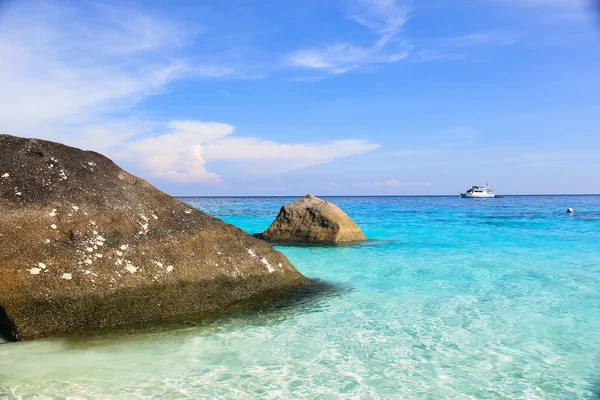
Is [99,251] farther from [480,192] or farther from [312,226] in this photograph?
[480,192]

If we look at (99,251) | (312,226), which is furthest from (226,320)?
(312,226)

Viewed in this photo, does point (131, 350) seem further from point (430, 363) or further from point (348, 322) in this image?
point (430, 363)

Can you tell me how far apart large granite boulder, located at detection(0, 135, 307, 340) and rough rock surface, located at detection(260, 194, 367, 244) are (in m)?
10.2

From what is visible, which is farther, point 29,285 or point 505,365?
point 29,285

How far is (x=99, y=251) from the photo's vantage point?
6797mm

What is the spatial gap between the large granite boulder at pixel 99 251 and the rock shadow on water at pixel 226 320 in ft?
0.75

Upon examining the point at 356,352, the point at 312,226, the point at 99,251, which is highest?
the point at 99,251

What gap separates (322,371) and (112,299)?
339cm

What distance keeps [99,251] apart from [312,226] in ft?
42.3

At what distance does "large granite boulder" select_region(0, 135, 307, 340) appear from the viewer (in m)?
6.10

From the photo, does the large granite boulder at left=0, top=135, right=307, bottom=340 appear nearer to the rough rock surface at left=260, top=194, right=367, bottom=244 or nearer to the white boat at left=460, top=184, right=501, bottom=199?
the rough rock surface at left=260, top=194, right=367, bottom=244

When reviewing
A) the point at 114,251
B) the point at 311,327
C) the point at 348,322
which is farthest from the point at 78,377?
the point at 348,322

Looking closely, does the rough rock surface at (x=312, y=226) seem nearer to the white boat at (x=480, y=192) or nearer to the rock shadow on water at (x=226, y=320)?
the rock shadow on water at (x=226, y=320)

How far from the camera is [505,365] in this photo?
207 inches
